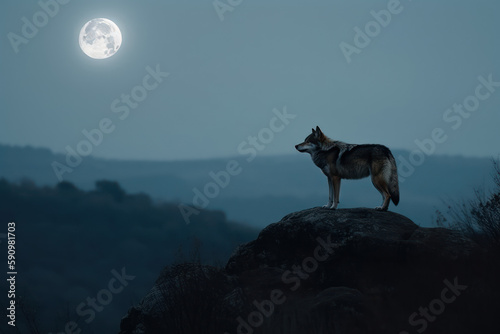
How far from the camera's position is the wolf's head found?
17.5 m

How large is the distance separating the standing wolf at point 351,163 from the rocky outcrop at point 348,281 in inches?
31.1

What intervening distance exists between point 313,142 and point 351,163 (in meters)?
Answer: 1.38

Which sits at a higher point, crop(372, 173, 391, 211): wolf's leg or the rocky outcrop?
crop(372, 173, 391, 211): wolf's leg

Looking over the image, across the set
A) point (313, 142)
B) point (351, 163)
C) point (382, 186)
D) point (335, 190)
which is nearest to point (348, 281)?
point (335, 190)

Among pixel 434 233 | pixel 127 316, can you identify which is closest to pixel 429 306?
pixel 434 233

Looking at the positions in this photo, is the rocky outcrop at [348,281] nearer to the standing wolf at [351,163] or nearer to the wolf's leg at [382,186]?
the wolf's leg at [382,186]

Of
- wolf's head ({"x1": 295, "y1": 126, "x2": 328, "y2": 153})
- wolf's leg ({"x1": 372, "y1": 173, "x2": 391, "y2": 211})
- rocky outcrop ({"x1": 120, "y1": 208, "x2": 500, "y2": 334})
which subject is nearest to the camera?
rocky outcrop ({"x1": 120, "y1": 208, "x2": 500, "y2": 334})

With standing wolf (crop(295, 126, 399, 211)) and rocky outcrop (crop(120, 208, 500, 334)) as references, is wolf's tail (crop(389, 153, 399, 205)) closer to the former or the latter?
standing wolf (crop(295, 126, 399, 211))

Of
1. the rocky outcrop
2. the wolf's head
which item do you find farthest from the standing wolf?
the rocky outcrop

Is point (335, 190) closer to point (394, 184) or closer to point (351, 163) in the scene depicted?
point (351, 163)

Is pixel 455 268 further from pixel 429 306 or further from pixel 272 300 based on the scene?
pixel 272 300

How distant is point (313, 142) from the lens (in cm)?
1755

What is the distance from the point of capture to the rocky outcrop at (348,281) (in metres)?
14.0

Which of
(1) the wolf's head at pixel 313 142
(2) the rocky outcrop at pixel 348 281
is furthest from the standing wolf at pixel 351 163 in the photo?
(2) the rocky outcrop at pixel 348 281
